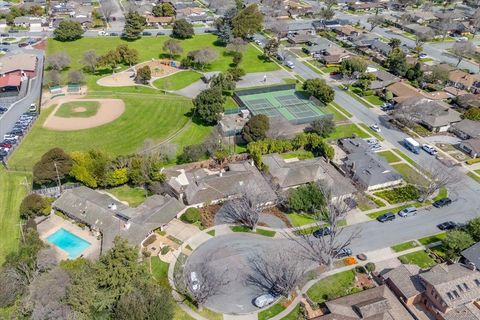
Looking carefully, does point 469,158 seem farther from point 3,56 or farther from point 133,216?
point 3,56

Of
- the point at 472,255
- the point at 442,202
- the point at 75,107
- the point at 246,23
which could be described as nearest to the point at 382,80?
the point at 246,23

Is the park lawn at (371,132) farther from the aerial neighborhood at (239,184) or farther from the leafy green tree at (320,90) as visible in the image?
the leafy green tree at (320,90)

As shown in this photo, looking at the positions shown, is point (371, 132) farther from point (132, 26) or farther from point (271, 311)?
point (132, 26)

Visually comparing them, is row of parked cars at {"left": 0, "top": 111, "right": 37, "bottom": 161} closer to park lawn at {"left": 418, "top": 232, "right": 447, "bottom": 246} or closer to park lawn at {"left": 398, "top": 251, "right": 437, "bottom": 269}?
park lawn at {"left": 398, "top": 251, "right": 437, "bottom": 269}

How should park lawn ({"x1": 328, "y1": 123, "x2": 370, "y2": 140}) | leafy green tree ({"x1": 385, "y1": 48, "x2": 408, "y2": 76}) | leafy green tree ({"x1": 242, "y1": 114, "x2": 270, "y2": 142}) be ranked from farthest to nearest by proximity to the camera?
leafy green tree ({"x1": 385, "y1": 48, "x2": 408, "y2": 76}) → park lawn ({"x1": 328, "y1": 123, "x2": 370, "y2": 140}) → leafy green tree ({"x1": 242, "y1": 114, "x2": 270, "y2": 142})

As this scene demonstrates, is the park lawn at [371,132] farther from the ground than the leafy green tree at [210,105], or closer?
closer


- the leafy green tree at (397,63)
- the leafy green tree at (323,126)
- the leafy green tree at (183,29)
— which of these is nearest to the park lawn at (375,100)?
the leafy green tree at (397,63)

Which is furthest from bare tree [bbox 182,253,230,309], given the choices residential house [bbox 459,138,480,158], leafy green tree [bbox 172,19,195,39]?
leafy green tree [bbox 172,19,195,39]

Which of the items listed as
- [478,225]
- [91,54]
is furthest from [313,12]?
[478,225]
